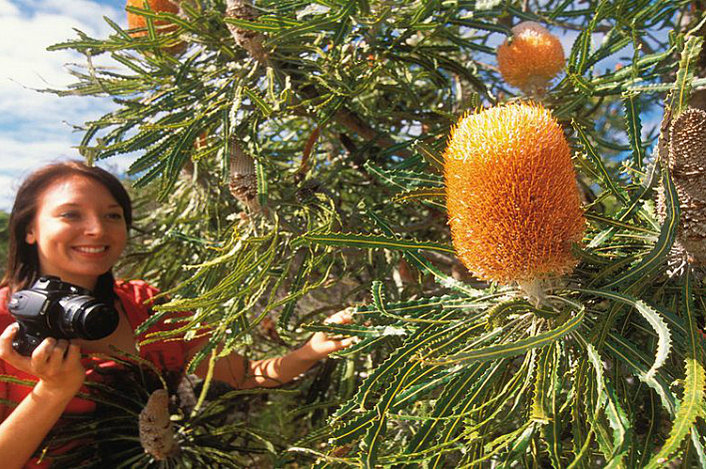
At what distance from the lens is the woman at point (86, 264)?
56.6 inches

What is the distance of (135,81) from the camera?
119 cm

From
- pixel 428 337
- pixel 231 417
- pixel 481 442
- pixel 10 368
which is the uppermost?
pixel 428 337

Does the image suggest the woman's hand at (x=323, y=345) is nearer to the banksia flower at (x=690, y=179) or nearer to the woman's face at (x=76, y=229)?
the woman's face at (x=76, y=229)

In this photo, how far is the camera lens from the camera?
119cm

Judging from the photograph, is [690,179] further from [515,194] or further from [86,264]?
[86,264]

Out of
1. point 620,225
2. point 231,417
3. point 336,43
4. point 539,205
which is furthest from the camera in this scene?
point 231,417

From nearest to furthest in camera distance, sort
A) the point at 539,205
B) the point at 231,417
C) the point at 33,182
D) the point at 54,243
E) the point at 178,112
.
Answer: the point at 539,205, the point at 178,112, the point at 54,243, the point at 33,182, the point at 231,417

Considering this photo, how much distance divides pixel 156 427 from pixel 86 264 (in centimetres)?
56

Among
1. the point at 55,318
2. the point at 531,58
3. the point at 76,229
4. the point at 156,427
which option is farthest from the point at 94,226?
the point at 531,58

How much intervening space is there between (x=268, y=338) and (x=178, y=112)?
1.18m

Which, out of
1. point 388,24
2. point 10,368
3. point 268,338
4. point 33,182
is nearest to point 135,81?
point 388,24

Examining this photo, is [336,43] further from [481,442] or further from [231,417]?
[231,417]

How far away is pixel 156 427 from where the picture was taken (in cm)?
129

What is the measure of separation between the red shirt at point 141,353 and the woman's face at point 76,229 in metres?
0.13
